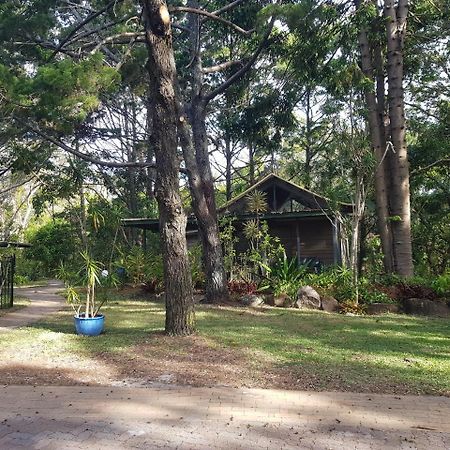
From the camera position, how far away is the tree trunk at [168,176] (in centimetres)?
Result: 788

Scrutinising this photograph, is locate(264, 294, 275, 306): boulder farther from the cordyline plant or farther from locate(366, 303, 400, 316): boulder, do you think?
the cordyline plant

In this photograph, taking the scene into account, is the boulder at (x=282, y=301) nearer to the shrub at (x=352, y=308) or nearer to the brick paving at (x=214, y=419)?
the shrub at (x=352, y=308)

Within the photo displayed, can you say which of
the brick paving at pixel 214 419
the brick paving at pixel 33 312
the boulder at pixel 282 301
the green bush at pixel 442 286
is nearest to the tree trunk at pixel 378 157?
the green bush at pixel 442 286

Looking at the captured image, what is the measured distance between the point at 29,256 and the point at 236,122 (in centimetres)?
1761

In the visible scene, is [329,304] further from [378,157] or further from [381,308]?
[378,157]

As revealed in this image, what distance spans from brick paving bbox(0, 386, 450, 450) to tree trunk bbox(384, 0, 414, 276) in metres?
9.50

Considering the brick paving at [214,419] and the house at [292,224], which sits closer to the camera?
the brick paving at [214,419]

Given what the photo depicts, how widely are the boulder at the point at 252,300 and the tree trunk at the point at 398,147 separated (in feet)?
13.6

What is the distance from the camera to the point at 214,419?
14.0 feet

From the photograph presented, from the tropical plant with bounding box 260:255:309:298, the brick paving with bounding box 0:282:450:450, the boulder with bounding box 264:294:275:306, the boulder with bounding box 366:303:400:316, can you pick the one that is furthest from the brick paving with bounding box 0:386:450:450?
the tropical plant with bounding box 260:255:309:298

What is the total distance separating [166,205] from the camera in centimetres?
790

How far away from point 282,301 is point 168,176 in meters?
6.15

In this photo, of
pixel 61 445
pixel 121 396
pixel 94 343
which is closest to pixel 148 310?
pixel 94 343

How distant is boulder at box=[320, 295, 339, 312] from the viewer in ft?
40.0
